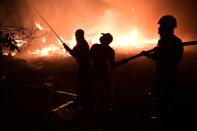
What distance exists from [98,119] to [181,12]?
110 feet

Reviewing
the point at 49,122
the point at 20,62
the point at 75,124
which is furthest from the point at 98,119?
the point at 20,62

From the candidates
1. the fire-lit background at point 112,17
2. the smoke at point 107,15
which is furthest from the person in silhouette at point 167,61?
the smoke at point 107,15

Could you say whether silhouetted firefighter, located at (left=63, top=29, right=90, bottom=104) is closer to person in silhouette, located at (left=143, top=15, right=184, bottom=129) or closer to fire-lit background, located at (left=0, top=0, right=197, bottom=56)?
person in silhouette, located at (left=143, top=15, right=184, bottom=129)

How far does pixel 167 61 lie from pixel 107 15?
40112 millimetres

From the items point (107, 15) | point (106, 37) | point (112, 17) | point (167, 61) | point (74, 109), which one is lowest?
point (74, 109)

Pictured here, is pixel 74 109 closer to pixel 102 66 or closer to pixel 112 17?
pixel 102 66

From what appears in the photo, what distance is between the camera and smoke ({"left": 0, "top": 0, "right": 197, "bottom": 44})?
3756 centimetres

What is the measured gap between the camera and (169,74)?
6.03 m

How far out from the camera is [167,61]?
600cm

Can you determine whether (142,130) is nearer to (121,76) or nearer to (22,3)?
(121,76)

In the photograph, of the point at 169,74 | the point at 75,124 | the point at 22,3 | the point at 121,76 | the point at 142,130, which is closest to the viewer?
the point at 169,74

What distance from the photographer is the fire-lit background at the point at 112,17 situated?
123ft

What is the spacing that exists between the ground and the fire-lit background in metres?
24.3

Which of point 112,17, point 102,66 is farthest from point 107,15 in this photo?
point 102,66
